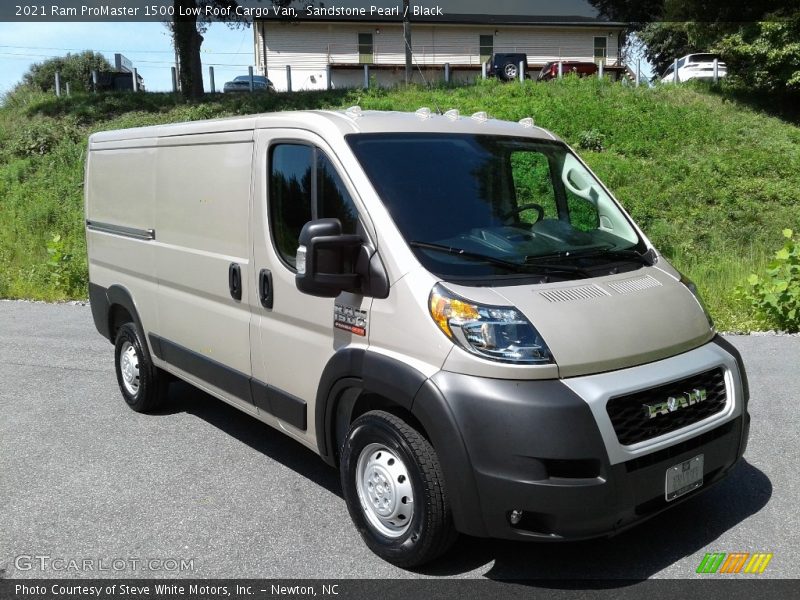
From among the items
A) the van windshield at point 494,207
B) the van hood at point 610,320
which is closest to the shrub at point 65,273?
the van windshield at point 494,207

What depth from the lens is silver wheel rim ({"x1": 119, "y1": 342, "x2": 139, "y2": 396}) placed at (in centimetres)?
618

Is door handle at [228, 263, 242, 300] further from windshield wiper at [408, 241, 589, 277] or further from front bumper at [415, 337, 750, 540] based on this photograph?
front bumper at [415, 337, 750, 540]

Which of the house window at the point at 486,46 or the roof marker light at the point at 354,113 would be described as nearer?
the roof marker light at the point at 354,113

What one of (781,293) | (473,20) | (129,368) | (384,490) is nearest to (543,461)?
(384,490)

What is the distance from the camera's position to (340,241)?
360 centimetres

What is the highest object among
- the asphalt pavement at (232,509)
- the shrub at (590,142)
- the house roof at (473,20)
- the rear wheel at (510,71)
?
the house roof at (473,20)

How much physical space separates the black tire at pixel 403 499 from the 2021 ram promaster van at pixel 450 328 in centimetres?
1

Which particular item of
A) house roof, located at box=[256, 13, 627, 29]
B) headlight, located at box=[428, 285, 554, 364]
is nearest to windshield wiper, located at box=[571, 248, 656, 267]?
headlight, located at box=[428, 285, 554, 364]

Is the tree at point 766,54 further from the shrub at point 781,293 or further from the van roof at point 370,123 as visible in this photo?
the van roof at point 370,123

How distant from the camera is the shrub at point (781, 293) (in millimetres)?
8289

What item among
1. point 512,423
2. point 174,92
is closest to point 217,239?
point 512,423

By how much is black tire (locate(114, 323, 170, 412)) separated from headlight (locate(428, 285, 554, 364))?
11.0 ft

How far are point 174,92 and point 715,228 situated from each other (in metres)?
18.5

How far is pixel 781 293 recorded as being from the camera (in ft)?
27.2
